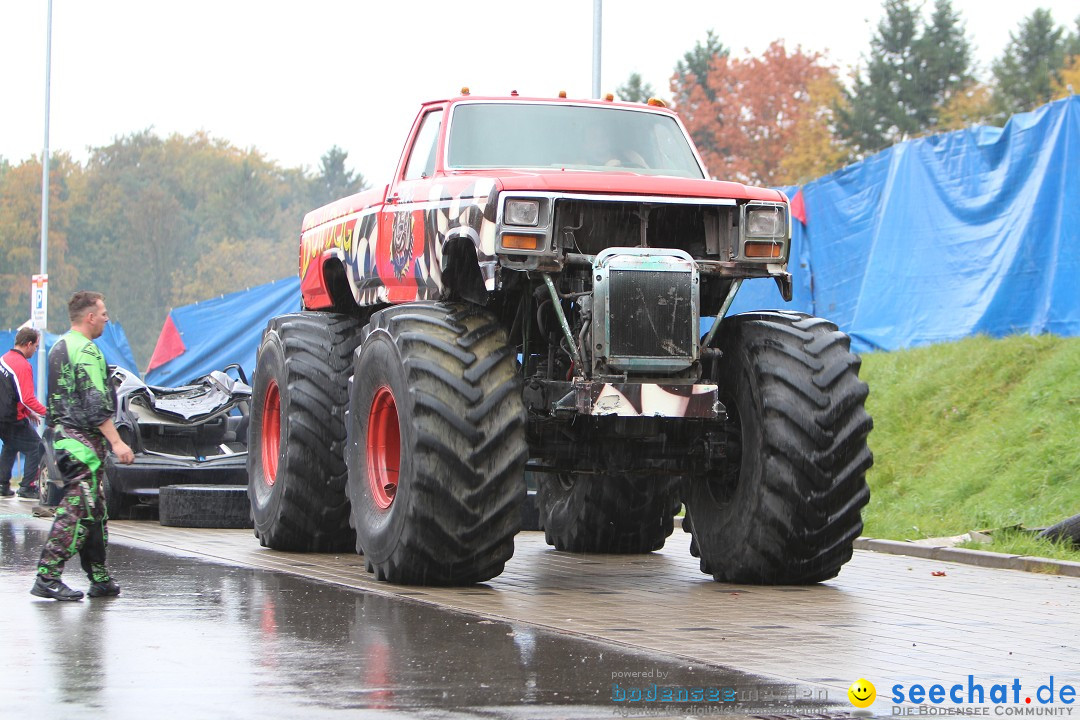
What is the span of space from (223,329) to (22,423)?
6.71 m

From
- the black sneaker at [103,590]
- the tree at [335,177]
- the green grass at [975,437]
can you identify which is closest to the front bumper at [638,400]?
the black sneaker at [103,590]

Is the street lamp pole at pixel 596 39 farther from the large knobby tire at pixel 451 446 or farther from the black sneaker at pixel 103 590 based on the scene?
the black sneaker at pixel 103 590

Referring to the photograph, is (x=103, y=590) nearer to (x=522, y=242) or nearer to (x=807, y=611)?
(x=522, y=242)

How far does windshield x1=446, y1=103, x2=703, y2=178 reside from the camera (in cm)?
1169

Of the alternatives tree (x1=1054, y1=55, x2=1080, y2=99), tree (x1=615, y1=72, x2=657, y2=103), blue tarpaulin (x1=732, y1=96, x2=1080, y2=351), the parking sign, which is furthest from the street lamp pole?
tree (x1=615, y1=72, x2=657, y2=103)

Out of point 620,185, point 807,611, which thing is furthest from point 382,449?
point 807,611

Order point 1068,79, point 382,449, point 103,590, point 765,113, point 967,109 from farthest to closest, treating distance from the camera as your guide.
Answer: point 765,113, point 967,109, point 1068,79, point 382,449, point 103,590

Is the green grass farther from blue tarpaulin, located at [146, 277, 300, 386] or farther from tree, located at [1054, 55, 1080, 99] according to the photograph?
tree, located at [1054, 55, 1080, 99]

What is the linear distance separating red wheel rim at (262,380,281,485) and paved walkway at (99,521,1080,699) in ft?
2.43

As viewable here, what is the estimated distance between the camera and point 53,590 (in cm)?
961

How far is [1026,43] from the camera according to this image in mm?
71812

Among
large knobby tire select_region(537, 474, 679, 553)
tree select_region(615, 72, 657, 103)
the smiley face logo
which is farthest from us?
tree select_region(615, 72, 657, 103)

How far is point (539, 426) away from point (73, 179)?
8316 centimetres

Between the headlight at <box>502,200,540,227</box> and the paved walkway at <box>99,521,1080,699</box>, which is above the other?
the headlight at <box>502,200,540,227</box>
